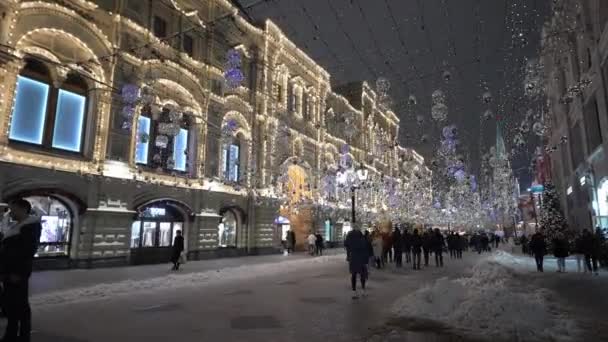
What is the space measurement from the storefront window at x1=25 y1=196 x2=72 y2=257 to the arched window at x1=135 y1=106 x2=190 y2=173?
13.9 ft

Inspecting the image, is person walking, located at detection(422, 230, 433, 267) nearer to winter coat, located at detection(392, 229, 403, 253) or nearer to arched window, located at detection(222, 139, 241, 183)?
winter coat, located at detection(392, 229, 403, 253)

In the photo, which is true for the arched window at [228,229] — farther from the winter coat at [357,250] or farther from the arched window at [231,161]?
the winter coat at [357,250]

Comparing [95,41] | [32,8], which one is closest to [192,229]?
[95,41]

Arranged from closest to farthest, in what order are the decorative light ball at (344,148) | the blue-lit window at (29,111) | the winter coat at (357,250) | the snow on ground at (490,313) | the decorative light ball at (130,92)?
the snow on ground at (490,313) → the winter coat at (357,250) → the blue-lit window at (29,111) → the decorative light ball at (130,92) → the decorative light ball at (344,148)

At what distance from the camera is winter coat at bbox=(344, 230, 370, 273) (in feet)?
33.6

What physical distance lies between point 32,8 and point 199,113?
368 inches

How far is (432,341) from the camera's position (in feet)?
19.2

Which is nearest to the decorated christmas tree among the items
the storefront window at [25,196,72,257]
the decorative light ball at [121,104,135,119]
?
the decorative light ball at [121,104,135,119]

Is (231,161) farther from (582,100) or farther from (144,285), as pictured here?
(582,100)

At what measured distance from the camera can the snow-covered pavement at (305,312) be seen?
20.5 feet

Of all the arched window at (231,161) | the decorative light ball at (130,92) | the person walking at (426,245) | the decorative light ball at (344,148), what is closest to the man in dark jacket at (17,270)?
the decorative light ball at (130,92)

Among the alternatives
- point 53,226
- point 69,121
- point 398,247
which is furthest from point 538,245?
point 69,121

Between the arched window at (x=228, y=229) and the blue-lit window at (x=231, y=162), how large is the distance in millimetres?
2353

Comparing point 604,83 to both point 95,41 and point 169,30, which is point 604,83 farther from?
point 95,41
